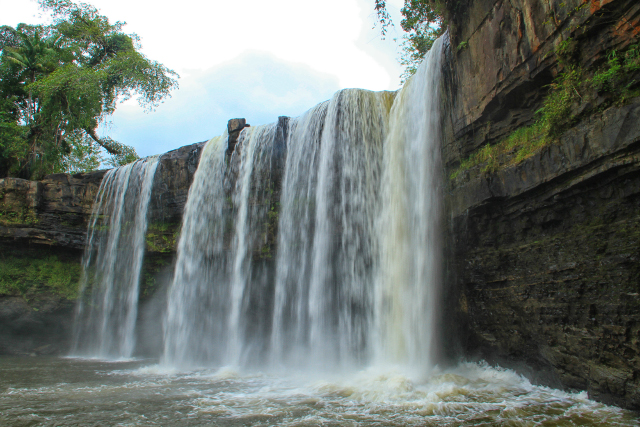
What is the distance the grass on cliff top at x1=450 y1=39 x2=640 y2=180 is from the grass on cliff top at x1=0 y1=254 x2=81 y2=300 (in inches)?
662

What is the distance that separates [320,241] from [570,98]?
23.5ft

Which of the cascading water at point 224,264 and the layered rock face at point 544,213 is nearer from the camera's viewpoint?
the layered rock face at point 544,213

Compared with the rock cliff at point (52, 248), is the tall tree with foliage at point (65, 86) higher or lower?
higher

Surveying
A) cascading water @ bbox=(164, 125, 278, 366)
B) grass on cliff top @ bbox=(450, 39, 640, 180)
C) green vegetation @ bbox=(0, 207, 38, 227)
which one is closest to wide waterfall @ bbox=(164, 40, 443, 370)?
cascading water @ bbox=(164, 125, 278, 366)

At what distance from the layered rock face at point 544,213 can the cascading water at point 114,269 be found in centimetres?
1290

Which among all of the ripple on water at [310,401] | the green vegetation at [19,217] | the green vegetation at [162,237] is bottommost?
the ripple on water at [310,401]

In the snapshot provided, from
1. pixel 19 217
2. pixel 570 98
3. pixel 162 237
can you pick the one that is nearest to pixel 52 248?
pixel 19 217

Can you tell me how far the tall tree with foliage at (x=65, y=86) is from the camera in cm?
1920

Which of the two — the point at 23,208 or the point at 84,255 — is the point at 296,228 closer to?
the point at 84,255

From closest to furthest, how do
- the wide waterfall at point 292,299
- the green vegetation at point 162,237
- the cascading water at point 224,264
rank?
the wide waterfall at point 292,299 < the cascading water at point 224,264 < the green vegetation at point 162,237

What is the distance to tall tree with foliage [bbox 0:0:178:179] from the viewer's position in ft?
63.0

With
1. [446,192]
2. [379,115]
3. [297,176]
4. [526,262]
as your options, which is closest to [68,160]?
[297,176]

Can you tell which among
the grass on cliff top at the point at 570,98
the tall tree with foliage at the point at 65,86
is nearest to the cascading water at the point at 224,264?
the grass on cliff top at the point at 570,98

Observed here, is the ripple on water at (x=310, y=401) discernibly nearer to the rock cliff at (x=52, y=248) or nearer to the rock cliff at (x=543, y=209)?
the rock cliff at (x=543, y=209)
